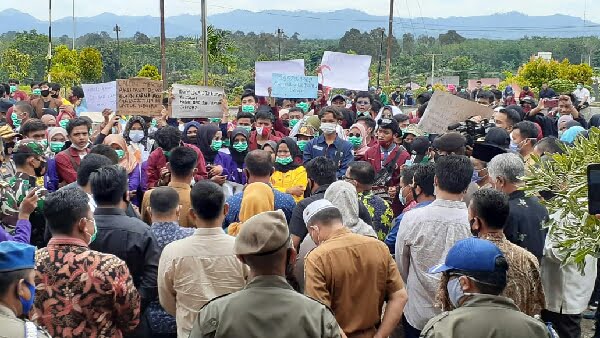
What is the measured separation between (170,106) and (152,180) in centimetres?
336

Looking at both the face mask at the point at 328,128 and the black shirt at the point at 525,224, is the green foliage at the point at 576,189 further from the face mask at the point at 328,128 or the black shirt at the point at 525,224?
the face mask at the point at 328,128

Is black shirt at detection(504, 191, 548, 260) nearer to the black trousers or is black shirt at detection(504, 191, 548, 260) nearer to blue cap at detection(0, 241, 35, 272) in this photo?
the black trousers

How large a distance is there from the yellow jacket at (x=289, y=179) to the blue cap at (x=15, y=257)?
15.0ft

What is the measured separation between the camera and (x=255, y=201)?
5.91 meters

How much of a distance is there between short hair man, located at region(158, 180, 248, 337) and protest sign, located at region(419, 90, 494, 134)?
5705 mm

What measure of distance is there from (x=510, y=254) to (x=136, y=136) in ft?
20.8

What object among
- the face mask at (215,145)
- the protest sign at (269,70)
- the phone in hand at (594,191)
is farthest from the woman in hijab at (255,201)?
the protest sign at (269,70)

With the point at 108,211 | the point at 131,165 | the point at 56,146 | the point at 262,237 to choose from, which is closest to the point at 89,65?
the point at 56,146

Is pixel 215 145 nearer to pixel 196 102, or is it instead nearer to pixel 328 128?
pixel 328 128

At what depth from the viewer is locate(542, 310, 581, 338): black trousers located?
19.5 feet

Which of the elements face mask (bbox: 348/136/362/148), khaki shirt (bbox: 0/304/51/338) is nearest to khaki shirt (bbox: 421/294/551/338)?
khaki shirt (bbox: 0/304/51/338)

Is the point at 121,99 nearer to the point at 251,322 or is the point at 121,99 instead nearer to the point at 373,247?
the point at 373,247

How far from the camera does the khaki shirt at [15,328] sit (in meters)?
2.95

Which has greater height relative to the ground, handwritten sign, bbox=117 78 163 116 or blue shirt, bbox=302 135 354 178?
handwritten sign, bbox=117 78 163 116
